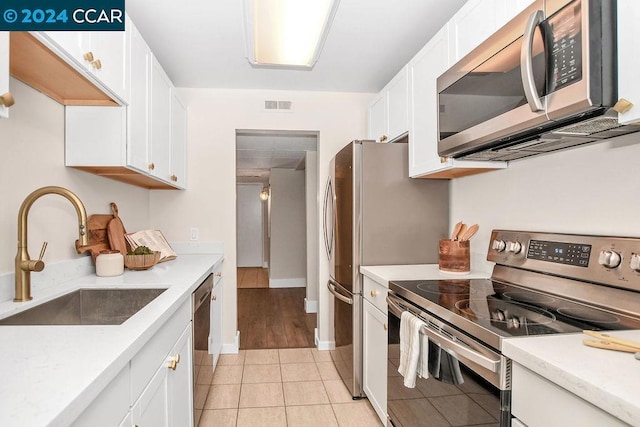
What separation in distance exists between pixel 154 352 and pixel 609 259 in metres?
1.56

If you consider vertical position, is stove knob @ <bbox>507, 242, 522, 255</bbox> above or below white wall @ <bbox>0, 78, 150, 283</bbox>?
below

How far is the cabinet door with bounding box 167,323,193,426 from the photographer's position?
1475mm

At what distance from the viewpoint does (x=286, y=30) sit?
209 centimetres

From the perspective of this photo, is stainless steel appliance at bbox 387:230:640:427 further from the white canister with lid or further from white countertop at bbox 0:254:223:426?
the white canister with lid

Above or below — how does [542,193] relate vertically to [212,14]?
below

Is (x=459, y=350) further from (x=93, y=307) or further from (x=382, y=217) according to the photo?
(x=93, y=307)

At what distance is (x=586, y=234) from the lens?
1.49m

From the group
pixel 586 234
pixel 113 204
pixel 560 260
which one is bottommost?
pixel 560 260

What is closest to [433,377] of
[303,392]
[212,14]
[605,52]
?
[605,52]

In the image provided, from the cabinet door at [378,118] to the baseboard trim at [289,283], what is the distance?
13.0 ft

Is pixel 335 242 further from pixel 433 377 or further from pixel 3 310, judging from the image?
pixel 3 310

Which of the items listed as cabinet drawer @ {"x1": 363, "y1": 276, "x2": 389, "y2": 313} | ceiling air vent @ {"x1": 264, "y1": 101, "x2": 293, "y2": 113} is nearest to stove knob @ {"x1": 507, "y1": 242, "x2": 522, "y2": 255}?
cabinet drawer @ {"x1": 363, "y1": 276, "x2": 389, "y2": 313}

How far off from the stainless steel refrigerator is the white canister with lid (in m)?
1.36

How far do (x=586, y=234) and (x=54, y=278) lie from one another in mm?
2289
